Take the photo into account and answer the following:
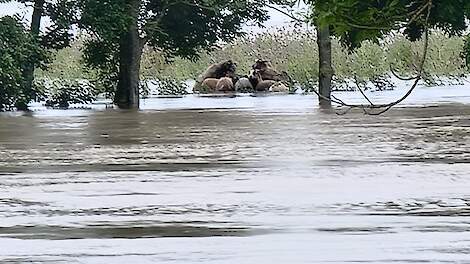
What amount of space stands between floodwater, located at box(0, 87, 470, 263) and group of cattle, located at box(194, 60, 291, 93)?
22754 millimetres

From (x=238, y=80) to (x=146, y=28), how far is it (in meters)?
12.2

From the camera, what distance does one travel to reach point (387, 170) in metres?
8.80

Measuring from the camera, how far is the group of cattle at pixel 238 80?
36.6m

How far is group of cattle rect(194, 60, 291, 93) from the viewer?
36.6 m

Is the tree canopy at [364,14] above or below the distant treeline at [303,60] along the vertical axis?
above

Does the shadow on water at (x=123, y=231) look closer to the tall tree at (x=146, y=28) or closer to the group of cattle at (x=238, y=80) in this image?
the tall tree at (x=146, y=28)

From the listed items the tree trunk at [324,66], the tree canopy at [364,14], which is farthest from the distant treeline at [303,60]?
the tree canopy at [364,14]

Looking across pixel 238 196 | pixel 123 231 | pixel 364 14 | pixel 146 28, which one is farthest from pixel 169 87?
pixel 123 231

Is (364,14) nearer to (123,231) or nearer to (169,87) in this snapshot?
(123,231)

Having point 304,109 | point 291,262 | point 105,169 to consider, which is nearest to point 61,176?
point 105,169

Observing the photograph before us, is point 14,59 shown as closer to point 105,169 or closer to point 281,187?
point 105,169

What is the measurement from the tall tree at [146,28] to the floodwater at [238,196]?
950 centimetres

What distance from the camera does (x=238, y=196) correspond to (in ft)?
24.1

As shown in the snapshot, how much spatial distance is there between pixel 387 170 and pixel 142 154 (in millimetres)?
2556
